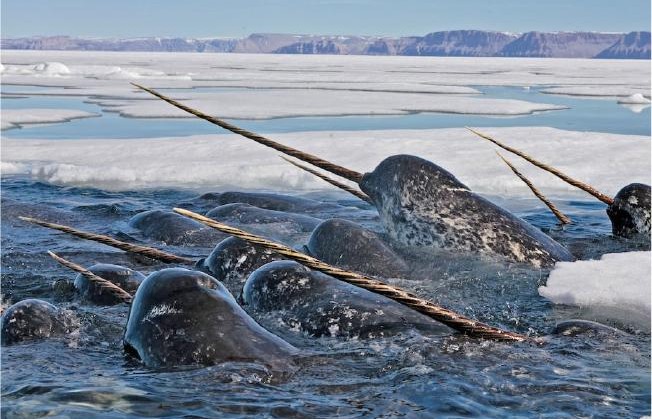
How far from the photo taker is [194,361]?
157 inches

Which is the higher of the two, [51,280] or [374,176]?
[374,176]

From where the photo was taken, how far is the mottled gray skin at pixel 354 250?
6.35m

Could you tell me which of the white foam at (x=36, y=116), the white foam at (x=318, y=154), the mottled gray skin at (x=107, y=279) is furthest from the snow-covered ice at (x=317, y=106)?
the mottled gray skin at (x=107, y=279)

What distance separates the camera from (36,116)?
21312mm

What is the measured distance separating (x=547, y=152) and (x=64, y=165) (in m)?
7.58

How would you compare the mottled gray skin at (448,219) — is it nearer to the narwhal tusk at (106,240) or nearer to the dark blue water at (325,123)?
the narwhal tusk at (106,240)

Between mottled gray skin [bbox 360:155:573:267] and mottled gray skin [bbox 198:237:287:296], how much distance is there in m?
1.23

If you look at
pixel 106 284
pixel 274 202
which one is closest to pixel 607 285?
pixel 106 284

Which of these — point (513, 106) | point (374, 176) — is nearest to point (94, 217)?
point (374, 176)

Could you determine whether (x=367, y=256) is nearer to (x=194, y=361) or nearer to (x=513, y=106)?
(x=194, y=361)

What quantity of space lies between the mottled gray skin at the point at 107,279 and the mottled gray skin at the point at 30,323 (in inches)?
28.5

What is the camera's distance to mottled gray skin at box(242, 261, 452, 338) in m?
4.78

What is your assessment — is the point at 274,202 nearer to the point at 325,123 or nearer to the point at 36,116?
the point at 325,123

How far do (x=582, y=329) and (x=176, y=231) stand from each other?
13.9 ft
